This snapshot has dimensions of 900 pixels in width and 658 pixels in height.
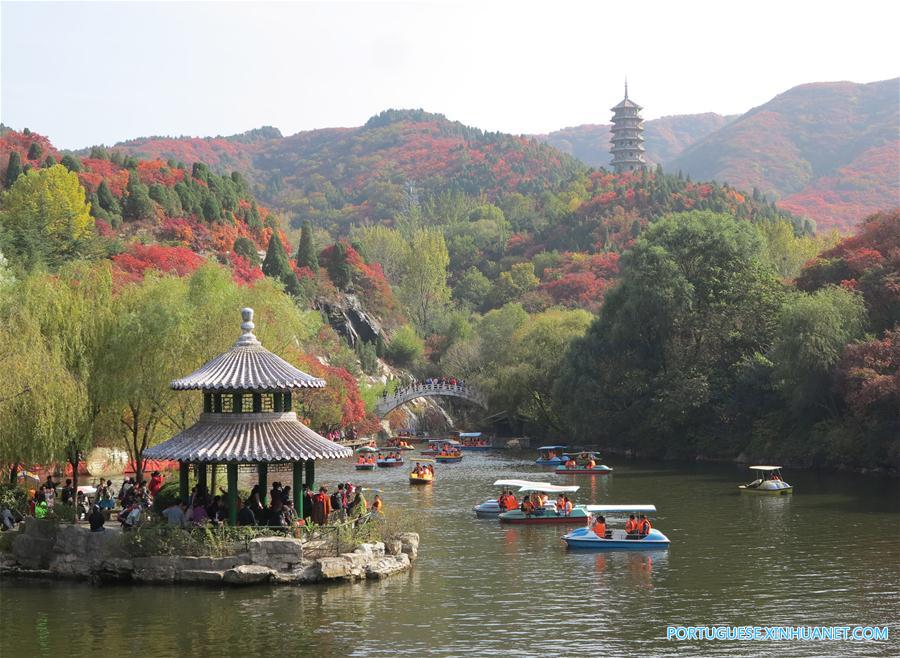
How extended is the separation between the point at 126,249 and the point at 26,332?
49416mm

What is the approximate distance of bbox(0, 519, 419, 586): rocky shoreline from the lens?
31438 mm

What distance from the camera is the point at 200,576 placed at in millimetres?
31391

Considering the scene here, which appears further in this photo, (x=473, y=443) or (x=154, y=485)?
(x=473, y=443)

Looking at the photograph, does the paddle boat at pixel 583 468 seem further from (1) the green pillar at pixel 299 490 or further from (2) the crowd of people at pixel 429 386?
(1) the green pillar at pixel 299 490

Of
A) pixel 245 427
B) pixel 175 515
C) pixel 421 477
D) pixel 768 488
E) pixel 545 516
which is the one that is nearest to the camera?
pixel 175 515

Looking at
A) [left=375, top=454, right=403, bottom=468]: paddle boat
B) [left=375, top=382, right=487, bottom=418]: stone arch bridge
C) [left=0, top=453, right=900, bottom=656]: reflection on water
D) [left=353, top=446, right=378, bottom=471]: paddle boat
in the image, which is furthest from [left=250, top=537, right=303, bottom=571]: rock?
[left=375, top=382, right=487, bottom=418]: stone arch bridge

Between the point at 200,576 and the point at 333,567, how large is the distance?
3.54 meters

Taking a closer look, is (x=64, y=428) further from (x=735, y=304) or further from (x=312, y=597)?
(x=735, y=304)

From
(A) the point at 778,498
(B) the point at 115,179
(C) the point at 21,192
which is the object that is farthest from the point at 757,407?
(B) the point at 115,179

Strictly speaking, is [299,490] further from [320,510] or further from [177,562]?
[177,562]

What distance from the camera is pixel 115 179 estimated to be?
355 ft

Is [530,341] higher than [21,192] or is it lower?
lower

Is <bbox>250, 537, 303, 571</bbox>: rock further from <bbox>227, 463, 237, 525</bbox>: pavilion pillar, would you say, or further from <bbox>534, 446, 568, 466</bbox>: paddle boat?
<bbox>534, 446, 568, 466</bbox>: paddle boat

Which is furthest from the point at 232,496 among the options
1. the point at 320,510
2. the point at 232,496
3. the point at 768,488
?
the point at 768,488
